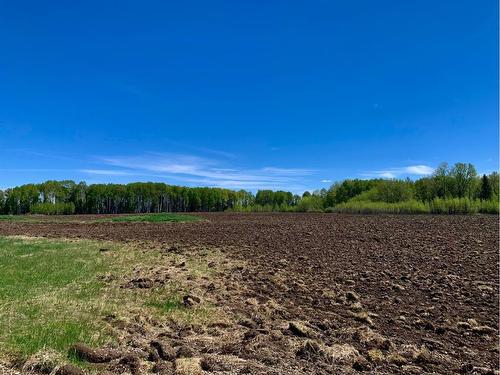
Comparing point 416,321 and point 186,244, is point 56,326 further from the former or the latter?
point 186,244

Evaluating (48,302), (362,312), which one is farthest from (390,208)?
(48,302)

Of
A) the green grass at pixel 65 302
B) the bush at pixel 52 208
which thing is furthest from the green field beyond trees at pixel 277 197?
the green grass at pixel 65 302

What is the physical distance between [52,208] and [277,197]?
97007 millimetres

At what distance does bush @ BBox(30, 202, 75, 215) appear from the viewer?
133m

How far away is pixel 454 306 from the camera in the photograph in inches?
356

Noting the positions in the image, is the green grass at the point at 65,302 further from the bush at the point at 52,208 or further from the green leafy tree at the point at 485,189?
the bush at the point at 52,208

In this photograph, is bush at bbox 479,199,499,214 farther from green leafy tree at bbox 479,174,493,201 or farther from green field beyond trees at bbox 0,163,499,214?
green leafy tree at bbox 479,174,493,201

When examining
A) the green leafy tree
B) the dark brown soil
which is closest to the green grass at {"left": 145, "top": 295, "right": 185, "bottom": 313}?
the dark brown soil

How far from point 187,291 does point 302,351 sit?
4846 millimetres

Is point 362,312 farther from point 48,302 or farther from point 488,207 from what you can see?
point 488,207

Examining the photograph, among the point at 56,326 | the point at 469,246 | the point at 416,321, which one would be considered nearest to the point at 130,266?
the point at 56,326

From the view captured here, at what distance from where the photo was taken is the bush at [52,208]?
435 feet

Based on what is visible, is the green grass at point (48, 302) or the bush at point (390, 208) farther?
the bush at point (390, 208)

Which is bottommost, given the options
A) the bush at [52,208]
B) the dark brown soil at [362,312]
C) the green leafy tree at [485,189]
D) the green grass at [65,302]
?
the dark brown soil at [362,312]
